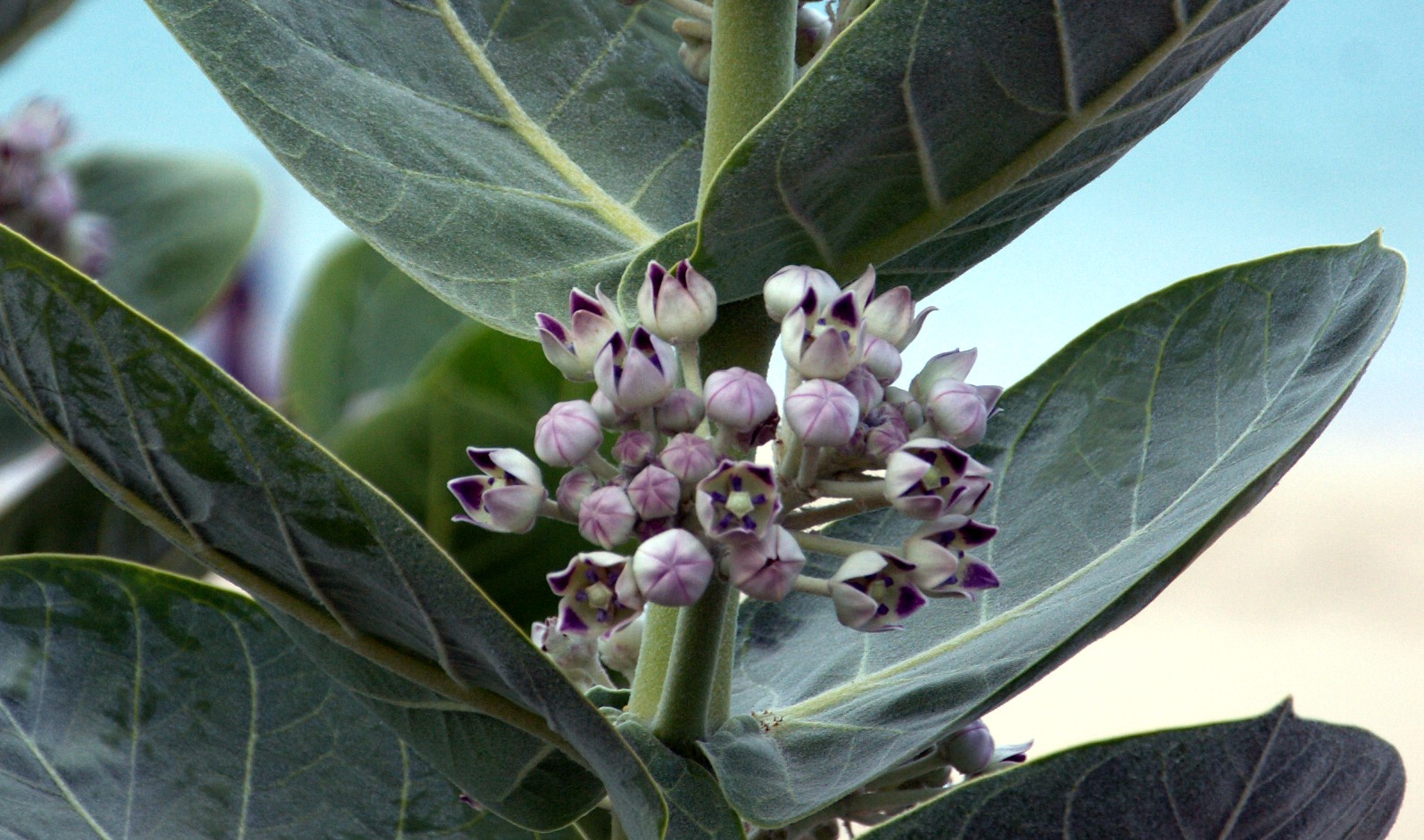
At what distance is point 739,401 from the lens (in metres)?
0.86

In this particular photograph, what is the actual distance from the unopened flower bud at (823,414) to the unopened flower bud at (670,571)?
97 mm

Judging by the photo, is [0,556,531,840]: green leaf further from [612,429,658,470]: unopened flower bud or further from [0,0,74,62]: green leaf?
[0,0,74,62]: green leaf

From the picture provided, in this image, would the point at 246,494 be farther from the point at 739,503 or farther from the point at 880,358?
the point at 880,358

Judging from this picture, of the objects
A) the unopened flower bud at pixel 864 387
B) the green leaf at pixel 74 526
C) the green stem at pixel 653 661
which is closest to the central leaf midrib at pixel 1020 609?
the green stem at pixel 653 661

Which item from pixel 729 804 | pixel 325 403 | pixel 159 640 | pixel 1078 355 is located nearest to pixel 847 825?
pixel 729 804

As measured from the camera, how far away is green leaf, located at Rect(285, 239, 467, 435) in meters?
2.30

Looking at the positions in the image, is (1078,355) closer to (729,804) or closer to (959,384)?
(959,384)

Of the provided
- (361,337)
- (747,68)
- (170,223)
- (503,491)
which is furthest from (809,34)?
(170,223)

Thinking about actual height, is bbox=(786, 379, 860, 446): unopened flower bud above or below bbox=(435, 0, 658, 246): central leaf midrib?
below

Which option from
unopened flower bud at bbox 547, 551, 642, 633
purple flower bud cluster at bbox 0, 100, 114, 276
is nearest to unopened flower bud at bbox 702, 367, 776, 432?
unopened flower bud at bbox 547, 551, 642, 633

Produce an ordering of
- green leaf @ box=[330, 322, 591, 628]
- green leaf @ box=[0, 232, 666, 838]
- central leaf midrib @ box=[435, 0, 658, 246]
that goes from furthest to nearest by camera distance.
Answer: green leaf @ box=[330, 322, 591, 628]
central leaf midrib @ box=[435, 0, 658, 246]
green leaf @ box=[0, 232, 666, 838]

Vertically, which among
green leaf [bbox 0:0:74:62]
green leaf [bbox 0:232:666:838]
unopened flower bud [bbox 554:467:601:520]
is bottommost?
green leaf [bbox 0:232:666:838]

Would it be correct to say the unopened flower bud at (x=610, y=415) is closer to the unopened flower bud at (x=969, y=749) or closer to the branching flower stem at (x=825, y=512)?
the branching flower stem at (x=825, y=512)

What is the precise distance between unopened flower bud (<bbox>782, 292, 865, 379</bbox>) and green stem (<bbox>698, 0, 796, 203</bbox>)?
5.5 inches
